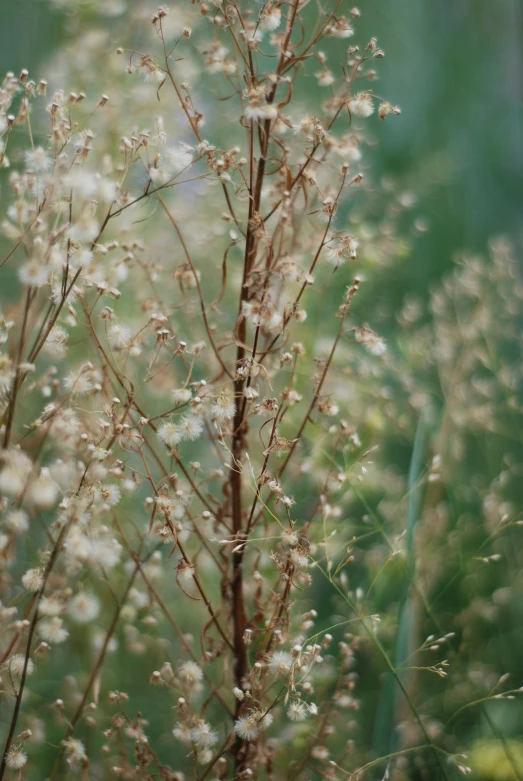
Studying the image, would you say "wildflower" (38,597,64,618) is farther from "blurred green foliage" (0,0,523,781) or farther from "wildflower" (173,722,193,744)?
"blurred green foliage" (0,0,523,781)

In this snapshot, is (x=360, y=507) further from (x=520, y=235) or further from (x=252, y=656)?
(x=520, y=235)

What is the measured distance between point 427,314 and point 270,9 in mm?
1094

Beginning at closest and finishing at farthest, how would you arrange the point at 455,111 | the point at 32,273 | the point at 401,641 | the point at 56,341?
the point at 32,273 → the point at 56,341 → the point at 401,641 → the point at 455,111

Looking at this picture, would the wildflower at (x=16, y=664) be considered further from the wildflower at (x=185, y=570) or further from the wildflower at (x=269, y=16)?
the wildflower at (x=269, y=16)

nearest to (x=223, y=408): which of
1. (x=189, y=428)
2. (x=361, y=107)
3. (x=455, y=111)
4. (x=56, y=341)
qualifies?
(x=189, y=428)

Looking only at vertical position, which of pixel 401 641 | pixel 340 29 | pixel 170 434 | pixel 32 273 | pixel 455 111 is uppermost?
pixel 455 111

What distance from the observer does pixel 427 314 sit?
1.51m

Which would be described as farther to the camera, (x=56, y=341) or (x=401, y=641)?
(x=401, y=641)

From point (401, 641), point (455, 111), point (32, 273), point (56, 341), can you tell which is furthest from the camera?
point (455, 111)

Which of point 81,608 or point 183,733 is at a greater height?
point 81,608

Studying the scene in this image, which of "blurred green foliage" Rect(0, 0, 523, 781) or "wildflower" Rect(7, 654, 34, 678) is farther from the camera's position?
"blurred green foliage" Rect(0, 0, 523, 781)

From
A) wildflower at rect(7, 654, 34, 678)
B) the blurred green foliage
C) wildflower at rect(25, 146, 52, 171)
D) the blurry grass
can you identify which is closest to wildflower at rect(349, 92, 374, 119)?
wildflower at rect(25, 146, 52, 171)

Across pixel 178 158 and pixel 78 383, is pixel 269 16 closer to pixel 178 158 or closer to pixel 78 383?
pixel 178 158

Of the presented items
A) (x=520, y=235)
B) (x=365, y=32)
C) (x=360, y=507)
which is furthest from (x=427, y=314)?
(x=365, y=32)
